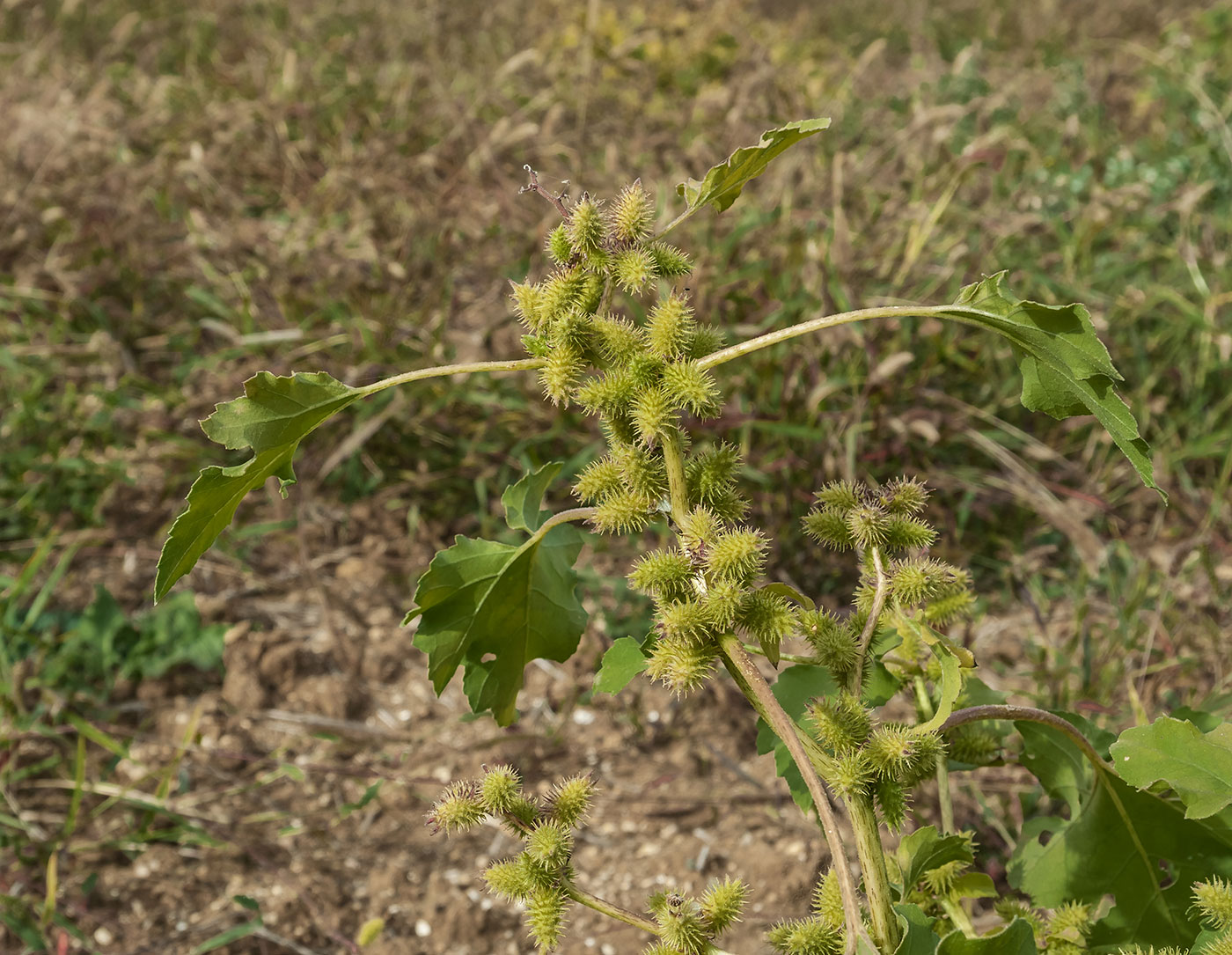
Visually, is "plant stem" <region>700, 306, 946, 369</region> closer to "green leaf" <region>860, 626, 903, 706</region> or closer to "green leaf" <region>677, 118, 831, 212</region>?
"green leaf" <region>677, 118, 831, 212</region>

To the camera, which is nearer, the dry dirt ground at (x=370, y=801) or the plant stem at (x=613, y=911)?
the plant stem at (x=613, y=911)

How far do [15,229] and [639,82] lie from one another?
2.73m

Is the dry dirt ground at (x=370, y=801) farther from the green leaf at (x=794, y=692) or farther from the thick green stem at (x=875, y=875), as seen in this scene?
the thick green stem at (x=875, y=875)

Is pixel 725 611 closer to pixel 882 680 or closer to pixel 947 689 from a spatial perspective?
pixel 947 689

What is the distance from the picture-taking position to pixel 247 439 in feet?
4.04

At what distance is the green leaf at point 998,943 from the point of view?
104 cm

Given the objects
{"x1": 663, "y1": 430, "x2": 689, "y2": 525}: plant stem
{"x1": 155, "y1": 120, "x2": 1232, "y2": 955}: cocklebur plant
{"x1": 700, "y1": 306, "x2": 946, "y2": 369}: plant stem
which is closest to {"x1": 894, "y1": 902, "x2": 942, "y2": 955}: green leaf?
{"x1": 155, "y1": 120, "x2": 1232, "y2": 955}: cocklebur plant

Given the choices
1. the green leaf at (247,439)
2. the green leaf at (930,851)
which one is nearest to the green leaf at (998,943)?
the green leaf at (930,851)

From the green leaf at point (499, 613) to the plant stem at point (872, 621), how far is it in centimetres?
38

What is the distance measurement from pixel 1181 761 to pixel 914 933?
16.1 inches

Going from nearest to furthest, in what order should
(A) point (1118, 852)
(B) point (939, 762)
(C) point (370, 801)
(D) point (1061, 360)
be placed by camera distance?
(D) point (1061, 360)
(B) point (939, 762)
(A) point (1118, 852)
(C) point (370, 801)

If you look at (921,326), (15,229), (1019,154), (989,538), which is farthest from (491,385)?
(1019,154)

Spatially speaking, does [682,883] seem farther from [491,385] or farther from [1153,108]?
[1153,108]

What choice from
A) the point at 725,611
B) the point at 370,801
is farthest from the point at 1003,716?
the point at 370,801
